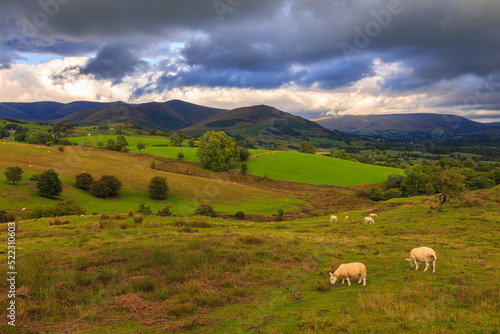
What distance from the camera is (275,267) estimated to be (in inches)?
473

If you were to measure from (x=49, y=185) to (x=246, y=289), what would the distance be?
49093 millimetres

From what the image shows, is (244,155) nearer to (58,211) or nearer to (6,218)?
(58,211)

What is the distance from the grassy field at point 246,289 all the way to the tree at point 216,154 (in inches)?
2573

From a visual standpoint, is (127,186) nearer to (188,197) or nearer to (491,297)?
(188,197)

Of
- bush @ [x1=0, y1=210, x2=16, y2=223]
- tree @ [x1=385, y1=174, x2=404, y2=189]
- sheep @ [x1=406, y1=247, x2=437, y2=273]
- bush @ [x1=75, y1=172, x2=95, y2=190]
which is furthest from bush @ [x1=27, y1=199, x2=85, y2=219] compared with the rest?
tree @ [x1=385, y1=174, x2=404, y2=189]

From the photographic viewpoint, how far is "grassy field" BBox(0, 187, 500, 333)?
22.9 feet

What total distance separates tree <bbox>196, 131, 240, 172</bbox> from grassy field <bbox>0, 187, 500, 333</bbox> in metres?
65.4

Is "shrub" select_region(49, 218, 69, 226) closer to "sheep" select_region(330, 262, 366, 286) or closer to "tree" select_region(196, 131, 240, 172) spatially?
"sheep" select_region(330, 262, 366, 286)

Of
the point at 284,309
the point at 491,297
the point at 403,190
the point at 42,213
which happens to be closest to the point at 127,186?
the point at 42,213

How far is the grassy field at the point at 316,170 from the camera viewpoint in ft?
252

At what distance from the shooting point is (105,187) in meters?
47.3

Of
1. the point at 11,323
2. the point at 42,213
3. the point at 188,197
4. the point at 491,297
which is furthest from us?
the point at 188,197

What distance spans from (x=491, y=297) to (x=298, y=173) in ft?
248

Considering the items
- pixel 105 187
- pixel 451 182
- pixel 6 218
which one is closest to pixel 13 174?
pixel 105 187
